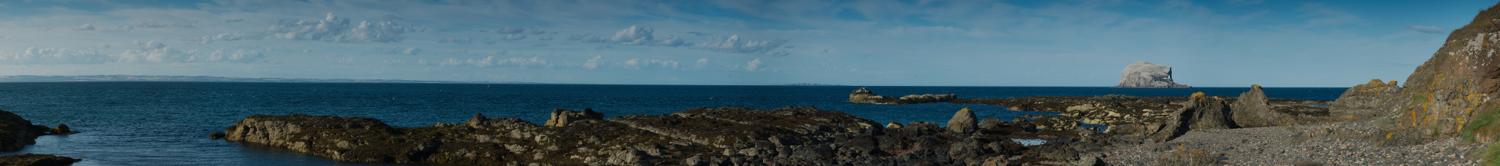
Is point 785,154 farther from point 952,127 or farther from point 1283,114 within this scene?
point 1283,114

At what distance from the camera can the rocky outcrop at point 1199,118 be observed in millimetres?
43406

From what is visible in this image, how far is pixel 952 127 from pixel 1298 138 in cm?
2104

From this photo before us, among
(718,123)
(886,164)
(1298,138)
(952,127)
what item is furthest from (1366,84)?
(718,123)

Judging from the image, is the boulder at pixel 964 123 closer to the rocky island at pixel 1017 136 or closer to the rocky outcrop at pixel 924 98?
the rocky island at pixel 1017 136

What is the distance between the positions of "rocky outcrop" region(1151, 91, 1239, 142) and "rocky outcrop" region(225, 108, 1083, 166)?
4554mm

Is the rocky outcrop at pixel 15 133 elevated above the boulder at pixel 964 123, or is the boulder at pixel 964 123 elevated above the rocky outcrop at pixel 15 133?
the boulder at pixel 964 123

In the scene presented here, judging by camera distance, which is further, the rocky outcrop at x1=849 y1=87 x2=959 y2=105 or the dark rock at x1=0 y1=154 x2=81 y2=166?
the rocky outcrop at x1=849 y1=87 x2=959 y2=105

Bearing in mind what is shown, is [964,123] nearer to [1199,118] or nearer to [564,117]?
[1199,118]

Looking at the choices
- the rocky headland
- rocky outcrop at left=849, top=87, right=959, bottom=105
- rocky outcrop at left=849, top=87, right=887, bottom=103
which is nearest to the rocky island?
the rocky headland

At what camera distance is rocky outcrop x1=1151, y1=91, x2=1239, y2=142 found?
4341cm

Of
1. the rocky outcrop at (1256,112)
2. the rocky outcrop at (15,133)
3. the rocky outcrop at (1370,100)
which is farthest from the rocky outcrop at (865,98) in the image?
the rocky outcrop at (15,133)

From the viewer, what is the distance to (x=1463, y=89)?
26.4m

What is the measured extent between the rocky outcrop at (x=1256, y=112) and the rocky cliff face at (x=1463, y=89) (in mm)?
14673

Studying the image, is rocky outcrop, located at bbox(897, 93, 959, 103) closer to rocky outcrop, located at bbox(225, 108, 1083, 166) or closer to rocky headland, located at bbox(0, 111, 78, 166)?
rocky outcrop, located at bbox(225, 108, 1083, 166)
